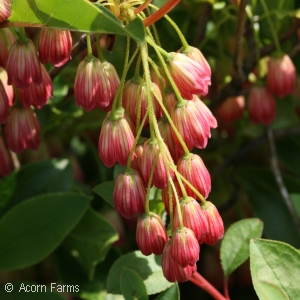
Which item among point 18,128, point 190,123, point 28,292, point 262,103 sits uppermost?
point 190,123

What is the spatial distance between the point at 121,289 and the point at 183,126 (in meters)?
0.31

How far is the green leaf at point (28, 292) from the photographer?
118 centimetres

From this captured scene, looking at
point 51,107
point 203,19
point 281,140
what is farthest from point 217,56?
point 51,107

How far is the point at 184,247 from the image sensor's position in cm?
89

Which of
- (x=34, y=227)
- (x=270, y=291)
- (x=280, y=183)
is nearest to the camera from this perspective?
(x=270, y=291)

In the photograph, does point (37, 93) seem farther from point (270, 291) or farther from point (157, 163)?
point (270, 291)

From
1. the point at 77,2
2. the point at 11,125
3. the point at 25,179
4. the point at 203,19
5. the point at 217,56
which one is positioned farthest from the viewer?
the point at 217,56

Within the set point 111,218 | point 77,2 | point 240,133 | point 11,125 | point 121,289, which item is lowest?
point 111,218

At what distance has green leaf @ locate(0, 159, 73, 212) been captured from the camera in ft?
4.55

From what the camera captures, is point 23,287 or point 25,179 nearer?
point 23,287

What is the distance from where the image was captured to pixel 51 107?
1.48 meters

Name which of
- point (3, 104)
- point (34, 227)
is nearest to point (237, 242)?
point (34, 227)

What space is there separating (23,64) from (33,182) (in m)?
0.49

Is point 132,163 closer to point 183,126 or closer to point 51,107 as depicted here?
point 183,126
